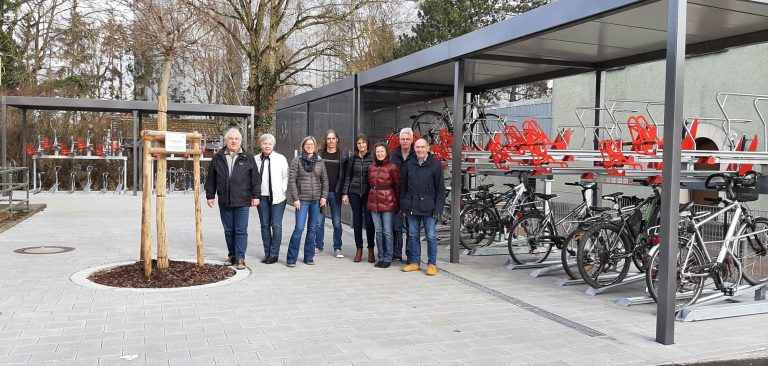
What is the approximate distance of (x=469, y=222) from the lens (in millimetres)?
9250

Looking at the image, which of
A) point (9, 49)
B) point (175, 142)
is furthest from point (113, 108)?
point (175, 142)

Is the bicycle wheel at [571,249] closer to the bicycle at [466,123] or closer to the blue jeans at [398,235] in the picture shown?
the blue jeans at [398,235]

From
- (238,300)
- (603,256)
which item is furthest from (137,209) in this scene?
(603,256)

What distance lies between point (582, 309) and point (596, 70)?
15.1 ft

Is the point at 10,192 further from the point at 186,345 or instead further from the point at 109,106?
the point at 186,345

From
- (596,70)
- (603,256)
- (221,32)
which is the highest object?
(221,32)

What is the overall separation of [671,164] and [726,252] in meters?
1.71

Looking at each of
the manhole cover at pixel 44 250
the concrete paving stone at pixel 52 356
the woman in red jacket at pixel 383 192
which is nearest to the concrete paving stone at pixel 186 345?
the concrete paving stone at pixel 52 356

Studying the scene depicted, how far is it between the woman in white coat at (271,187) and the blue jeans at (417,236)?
155 cm

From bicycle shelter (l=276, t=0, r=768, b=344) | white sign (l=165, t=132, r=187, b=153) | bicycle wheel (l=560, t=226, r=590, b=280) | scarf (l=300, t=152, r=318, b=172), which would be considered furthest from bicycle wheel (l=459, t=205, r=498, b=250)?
white sign (l=165, t=132, r=187, b=153)

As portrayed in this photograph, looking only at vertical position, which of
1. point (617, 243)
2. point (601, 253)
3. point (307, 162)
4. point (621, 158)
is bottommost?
point (601, 253)

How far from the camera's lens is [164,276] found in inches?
259

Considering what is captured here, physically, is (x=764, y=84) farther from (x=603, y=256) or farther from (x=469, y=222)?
(x=603, y=256)

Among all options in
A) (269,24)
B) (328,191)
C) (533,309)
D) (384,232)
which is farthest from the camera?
(269,24)
